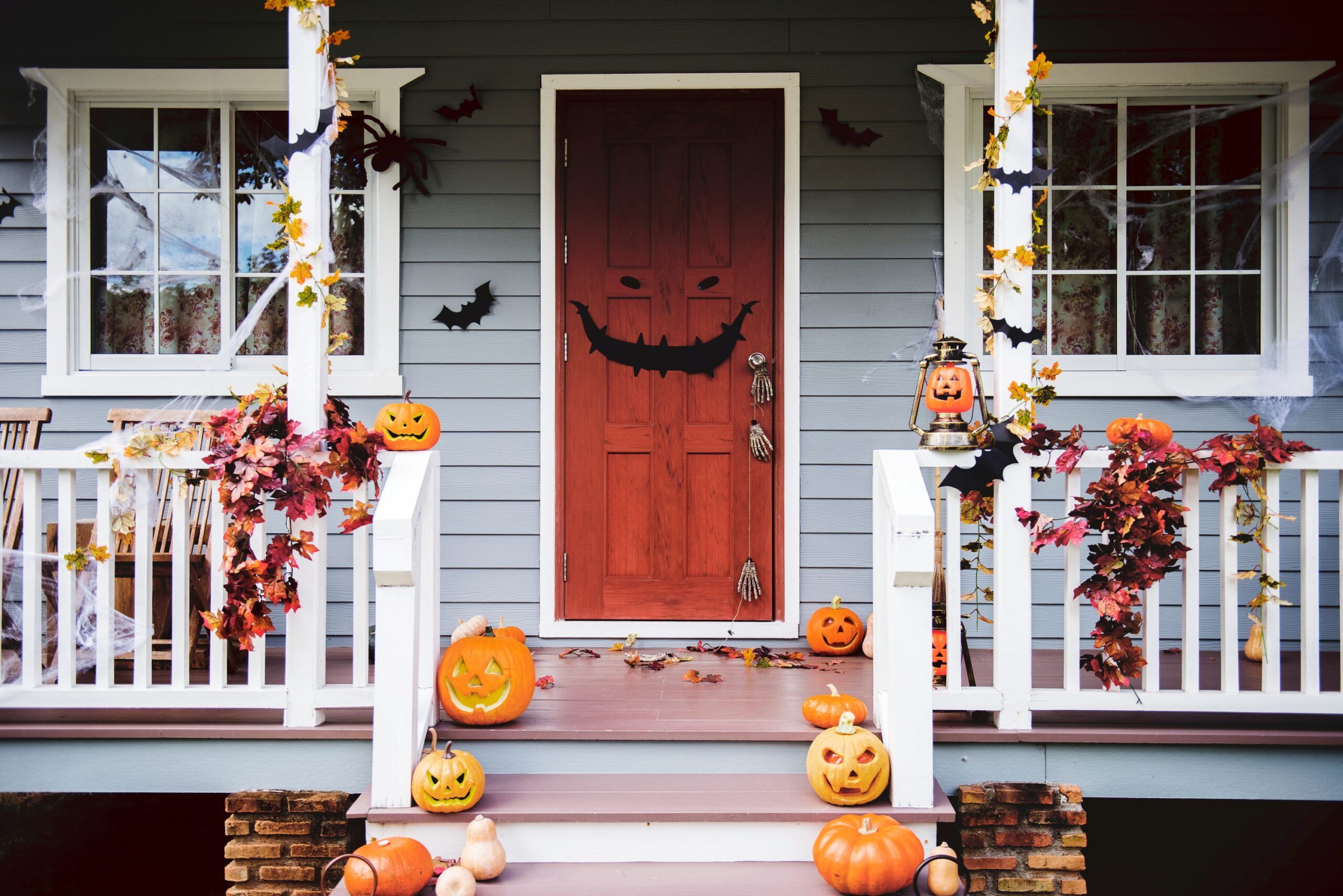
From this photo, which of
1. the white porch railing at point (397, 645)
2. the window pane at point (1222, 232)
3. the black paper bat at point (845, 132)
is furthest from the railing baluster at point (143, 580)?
the window pane at point (1222, 232)

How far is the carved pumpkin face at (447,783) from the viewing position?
8.16 ft

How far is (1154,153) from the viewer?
405 cm

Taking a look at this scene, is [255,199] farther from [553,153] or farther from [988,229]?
[988,229]

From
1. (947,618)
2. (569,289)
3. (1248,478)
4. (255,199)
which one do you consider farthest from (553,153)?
(1248,478)

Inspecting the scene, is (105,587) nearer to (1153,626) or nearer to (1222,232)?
(1153,626)

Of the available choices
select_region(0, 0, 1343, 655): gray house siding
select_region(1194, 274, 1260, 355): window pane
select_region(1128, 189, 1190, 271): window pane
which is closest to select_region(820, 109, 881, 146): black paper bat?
select_region(0, 0, 1343, 655): gray house siding

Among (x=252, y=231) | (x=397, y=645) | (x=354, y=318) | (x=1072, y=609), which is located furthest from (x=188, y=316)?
(x=1072, y=609)

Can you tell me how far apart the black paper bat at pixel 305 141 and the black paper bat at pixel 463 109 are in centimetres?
127

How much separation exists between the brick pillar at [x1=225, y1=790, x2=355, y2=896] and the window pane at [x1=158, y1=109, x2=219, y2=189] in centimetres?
263

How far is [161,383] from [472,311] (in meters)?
1.33

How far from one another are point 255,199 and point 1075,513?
3495 mm

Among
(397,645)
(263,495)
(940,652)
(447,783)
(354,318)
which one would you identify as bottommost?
(447,783)

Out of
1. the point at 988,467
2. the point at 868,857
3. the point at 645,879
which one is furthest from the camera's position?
the point at 988,467

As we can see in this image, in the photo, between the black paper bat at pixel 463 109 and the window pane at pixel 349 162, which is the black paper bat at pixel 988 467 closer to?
the black paper bat at pixel 463 109
